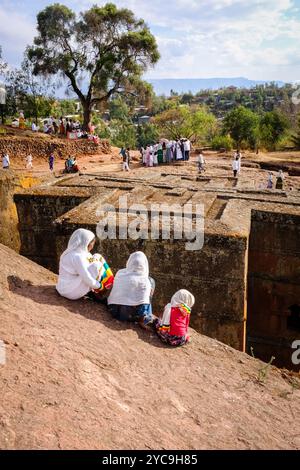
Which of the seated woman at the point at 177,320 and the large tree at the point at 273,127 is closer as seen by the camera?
the seated woman at the point at 177,320

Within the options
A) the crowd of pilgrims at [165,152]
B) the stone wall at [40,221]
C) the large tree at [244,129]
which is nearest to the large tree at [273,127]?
the large tree at [244,129]

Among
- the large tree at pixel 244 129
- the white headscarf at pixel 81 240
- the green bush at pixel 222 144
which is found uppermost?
the large tree at pixel 244 129

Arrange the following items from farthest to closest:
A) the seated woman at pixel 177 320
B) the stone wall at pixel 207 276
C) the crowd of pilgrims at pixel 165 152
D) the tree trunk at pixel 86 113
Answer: the tree trunk at pixel 86 113 < the crowd of pilgrims at pixel 165 152 < the stone wall at pixel 207 276 < the seated woman at pixel 177 320

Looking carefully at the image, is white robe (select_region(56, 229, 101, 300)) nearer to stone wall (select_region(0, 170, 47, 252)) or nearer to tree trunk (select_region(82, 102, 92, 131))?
stone wall (select_region(0, 170, 47, 252))

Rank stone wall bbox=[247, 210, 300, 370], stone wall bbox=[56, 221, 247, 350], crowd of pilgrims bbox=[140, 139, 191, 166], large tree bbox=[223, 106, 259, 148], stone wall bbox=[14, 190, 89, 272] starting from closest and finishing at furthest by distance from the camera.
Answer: stone wall bbox=[56, 221, 247, 350], stone wall bbox=[247, 210, 300, 370], stone wall bbox=[14, 190, 89, 272], crowd of pilgrims bbox=[140, 139, 191, 166], large tree bbox=[223, 106, 259, 148]

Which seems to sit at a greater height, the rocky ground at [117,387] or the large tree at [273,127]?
the large tree at [273,127]

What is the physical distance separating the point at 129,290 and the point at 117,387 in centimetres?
118

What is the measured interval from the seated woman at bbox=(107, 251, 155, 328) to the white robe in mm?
257

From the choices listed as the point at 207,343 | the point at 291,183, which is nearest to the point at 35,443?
the point at 207,343

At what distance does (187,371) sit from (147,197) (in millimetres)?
4331

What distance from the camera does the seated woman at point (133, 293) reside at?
14.6 ft

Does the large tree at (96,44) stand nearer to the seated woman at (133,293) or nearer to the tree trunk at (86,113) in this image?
the tree trunk at (86,113)

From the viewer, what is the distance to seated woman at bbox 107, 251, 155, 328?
4.45m

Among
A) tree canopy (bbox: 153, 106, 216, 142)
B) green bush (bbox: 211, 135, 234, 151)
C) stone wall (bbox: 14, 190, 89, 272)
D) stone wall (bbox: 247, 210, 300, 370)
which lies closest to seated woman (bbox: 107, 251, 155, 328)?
stone wall (bbox: 247, 210, 300, 370)
